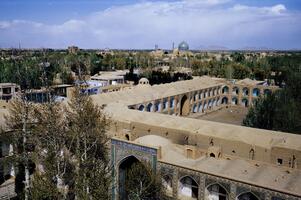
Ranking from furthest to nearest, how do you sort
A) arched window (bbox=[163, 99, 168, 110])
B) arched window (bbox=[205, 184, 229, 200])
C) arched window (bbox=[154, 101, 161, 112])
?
arched window (bbox=[163, 99, 168, 110])
arched window (bbox=[154, 101, 161, 112])
arched window (bbox=[205, 184, 229, 200])

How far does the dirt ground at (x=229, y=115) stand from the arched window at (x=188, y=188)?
24.6m

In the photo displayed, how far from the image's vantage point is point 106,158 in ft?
72.9

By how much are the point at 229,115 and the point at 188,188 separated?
30170 mm

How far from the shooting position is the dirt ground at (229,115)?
147 feet

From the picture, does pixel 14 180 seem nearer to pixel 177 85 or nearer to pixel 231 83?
pixel 177 85

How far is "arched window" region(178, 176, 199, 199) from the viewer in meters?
19.6

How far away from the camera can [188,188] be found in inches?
778

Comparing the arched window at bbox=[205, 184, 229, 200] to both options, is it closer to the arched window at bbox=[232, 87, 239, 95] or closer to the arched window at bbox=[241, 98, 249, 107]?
the arched window at bbox=[241, 98, 249, 107]

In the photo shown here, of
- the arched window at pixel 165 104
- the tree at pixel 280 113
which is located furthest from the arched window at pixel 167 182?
the arched window at pixel 165 104

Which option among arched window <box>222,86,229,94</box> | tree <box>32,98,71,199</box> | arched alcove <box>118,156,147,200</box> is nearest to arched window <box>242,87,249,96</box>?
arched window <box>222,86,229,94</box>

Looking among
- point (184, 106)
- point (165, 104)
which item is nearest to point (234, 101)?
point (184, 106)

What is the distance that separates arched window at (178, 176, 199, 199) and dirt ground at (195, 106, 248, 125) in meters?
24.6

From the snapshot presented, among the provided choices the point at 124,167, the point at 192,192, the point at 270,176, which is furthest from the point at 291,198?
the point at 124,167

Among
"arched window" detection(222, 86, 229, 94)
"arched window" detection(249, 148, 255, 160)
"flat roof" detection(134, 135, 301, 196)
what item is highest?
"arched window" detection(222, 86, 229, 94)
